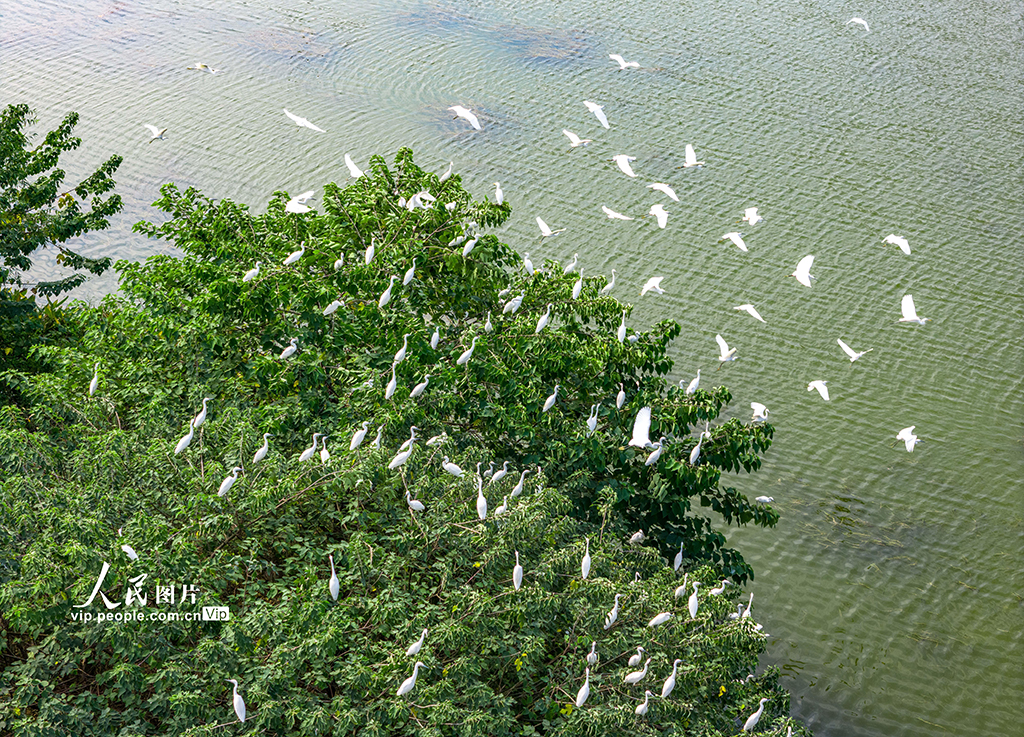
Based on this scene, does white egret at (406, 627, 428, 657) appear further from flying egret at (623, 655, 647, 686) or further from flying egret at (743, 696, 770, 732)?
flying egret at (743, 696, 770, 732)

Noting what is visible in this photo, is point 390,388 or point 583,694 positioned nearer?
point 583,694

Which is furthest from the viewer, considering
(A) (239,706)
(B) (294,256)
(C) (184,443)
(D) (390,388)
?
(B) (294,256)

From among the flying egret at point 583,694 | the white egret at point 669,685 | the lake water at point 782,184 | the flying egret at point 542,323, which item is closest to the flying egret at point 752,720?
the white egret at point 669,685

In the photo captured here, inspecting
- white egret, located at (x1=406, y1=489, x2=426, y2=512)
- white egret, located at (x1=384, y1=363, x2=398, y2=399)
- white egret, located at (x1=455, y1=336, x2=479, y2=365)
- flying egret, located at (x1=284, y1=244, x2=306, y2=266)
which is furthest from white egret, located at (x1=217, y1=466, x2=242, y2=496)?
flying egret, located at (x1=284, y1=244, x2=306, y2=266)

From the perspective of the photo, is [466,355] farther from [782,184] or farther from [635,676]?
[782,184]

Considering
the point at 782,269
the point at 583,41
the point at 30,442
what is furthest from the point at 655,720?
the point at 583,41

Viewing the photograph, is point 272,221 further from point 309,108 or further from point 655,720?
point 309,108

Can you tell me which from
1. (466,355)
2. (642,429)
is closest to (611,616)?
(642,429)
